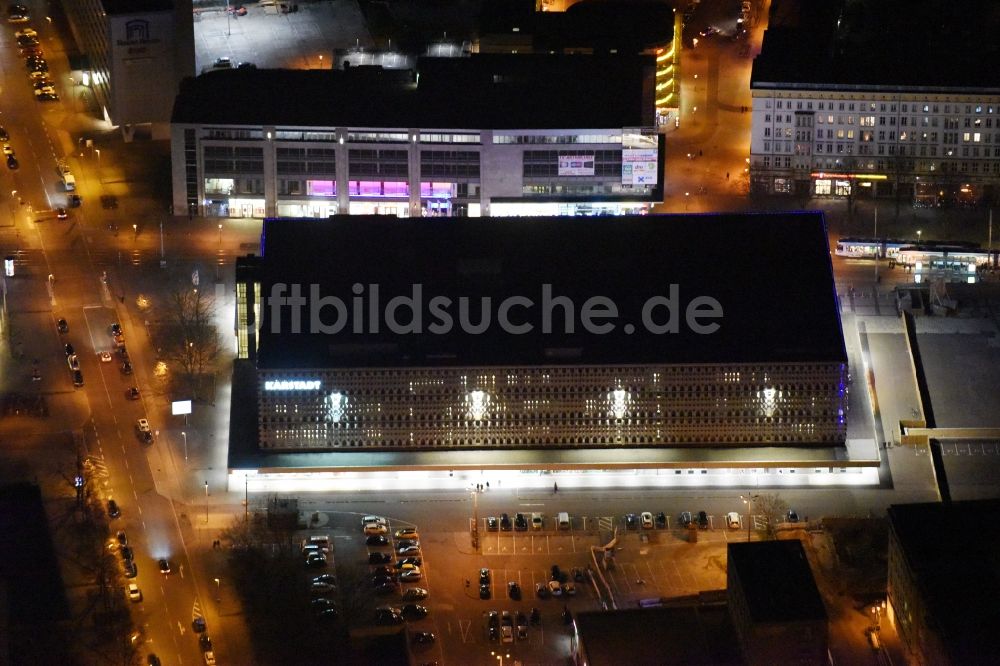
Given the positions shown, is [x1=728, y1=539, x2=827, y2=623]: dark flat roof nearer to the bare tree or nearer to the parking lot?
the parking lot

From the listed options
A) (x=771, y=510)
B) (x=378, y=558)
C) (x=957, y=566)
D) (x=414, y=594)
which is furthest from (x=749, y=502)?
(x=414, y=594)

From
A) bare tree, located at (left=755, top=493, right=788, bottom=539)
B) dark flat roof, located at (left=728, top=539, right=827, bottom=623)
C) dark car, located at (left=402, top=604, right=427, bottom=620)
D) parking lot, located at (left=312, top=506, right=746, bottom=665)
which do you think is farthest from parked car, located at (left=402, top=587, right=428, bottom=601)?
bare tree, located at (left=755, top=493, right=788, bottom=539)

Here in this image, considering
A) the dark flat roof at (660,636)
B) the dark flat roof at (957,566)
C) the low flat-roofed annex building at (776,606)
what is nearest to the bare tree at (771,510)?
the dark flat roof at (957,566)

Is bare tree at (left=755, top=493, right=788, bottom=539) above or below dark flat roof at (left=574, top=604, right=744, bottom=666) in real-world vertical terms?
above

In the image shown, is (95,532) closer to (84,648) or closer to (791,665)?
(84,648)

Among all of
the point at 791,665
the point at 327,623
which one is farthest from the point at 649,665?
the point at 327,623

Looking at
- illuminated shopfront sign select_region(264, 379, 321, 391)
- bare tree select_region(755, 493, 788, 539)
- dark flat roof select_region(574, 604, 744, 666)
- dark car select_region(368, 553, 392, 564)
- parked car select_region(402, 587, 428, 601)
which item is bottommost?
dark flat roof select_region(574, 604, 744, 666)

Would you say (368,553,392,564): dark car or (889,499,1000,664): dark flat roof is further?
(368,553,392,564): dark car
